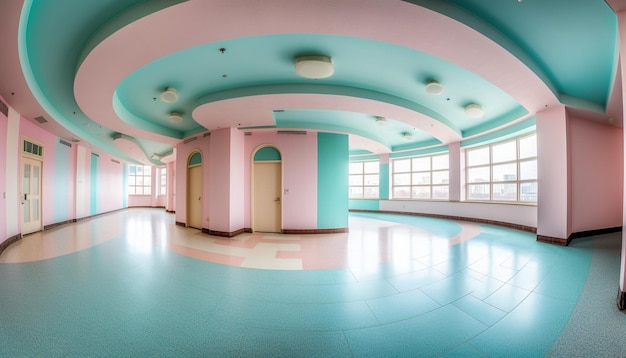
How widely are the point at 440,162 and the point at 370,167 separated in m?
3.12

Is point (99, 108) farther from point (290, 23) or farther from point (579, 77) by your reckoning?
point (579, 77)

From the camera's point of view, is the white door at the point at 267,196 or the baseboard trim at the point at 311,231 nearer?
the baseboard trim at the point at 311,231

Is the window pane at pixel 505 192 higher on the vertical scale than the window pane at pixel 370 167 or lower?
lower

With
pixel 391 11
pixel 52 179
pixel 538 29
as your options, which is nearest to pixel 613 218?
pixel 538 29

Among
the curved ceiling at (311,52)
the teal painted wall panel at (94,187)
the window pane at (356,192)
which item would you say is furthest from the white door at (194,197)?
the window pane at (356,192)

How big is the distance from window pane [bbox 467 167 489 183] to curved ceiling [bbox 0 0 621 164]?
2.53 metres

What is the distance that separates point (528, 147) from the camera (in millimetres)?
6418

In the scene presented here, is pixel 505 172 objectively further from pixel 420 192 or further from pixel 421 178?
pixel 420 192

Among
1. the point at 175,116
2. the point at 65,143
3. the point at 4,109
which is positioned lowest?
the point at 65,143

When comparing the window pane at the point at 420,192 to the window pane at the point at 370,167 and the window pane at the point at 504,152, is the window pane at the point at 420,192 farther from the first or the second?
the window pane at the point at 504,152

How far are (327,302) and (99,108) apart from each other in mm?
5437

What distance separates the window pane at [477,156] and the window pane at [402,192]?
104 inches

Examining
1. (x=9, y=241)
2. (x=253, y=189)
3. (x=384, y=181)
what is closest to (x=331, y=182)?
(x=253, y=189)

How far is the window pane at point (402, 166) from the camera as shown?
10.3 m
